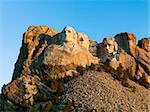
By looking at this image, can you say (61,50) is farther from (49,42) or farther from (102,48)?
(102,48)

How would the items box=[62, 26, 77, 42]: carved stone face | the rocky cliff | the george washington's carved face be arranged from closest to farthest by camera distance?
1. the rocky cliff
2. the george washington's carved face
3. box=[62, 26, 77, 42]: carved stone face

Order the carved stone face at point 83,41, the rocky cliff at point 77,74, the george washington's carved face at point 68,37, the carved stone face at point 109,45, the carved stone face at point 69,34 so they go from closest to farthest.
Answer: the rocky cliff at point 77,74 < the george washington's carved face at point 68,37 < the carved stone face at point 69,34 < the carved stone face at point 83,41 < the carved stone face at point 109,45

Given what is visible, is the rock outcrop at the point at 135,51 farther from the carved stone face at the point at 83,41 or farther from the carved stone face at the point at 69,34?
the carved stone face at the point at 69,34

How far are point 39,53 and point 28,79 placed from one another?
846 cm

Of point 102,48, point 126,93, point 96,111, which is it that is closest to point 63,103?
point 96,111

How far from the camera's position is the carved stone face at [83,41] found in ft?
259

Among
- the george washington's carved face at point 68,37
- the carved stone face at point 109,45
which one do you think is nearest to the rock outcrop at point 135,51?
the carved stone face at point 109,45

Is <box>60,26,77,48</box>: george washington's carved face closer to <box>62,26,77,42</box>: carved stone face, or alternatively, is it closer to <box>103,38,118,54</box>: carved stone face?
<box>62,26,77,42</box>: carved stone face

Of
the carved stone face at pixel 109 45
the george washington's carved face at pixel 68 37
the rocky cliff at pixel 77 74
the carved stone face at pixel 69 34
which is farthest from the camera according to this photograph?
the carved stone face at pixel 109 45

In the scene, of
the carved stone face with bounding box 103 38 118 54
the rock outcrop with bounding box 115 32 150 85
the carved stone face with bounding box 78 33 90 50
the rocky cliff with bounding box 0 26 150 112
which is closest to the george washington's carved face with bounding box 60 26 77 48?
the rocky cliff with bounding box 0 26 150 112

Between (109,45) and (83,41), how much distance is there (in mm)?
4723

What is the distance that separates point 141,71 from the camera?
261 feet

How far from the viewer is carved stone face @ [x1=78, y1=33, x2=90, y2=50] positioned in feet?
259

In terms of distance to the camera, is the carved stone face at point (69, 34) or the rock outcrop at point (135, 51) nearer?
the carved stone face at point (69, 34)
